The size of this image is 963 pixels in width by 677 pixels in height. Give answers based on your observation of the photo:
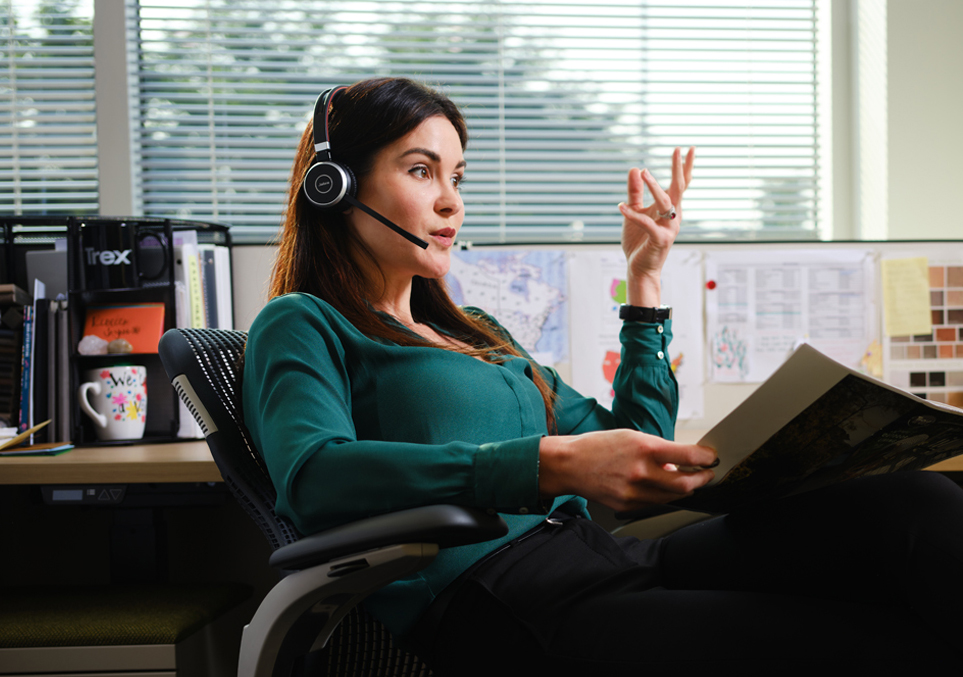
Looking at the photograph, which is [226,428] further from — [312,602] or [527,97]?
[527,97]

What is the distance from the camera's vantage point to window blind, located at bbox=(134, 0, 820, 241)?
5.80ft

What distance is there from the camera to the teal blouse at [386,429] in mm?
633

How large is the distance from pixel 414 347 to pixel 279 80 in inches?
48.5

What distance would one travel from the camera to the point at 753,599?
662 millimetres

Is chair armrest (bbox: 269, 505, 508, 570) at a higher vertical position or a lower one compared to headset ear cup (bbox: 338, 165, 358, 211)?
lower

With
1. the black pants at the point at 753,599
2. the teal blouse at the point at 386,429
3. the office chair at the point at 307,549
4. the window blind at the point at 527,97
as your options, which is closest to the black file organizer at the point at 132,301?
the window blind at the point at 527,97

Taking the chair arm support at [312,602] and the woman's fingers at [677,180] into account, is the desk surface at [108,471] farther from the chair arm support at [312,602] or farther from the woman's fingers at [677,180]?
the woman's fingers at [677,180]

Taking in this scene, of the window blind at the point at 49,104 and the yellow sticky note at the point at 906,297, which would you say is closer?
the yellow sticky note at the point at 906,297

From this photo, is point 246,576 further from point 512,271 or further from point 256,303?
point 512,271

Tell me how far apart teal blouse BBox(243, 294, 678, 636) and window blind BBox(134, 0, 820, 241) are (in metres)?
0.94

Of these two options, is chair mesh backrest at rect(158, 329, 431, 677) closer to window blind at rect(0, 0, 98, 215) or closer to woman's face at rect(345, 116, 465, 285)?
woman's face at rect(345, 116, 465, 285)

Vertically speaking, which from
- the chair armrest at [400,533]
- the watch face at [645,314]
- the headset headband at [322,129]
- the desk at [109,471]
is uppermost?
the headset headband at [322,129]

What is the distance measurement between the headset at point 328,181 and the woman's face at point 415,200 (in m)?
0.02

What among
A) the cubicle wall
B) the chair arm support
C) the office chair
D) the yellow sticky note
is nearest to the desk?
the office chair
